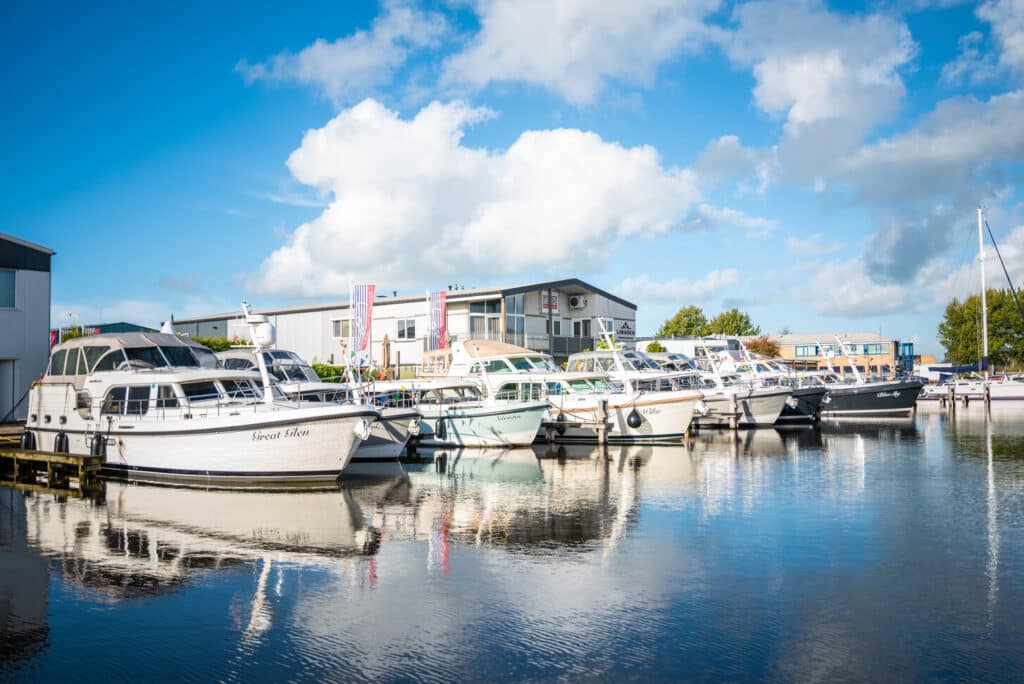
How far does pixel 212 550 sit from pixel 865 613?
31.0ft

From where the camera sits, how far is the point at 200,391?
20.2 meters

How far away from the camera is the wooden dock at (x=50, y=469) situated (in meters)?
18.9

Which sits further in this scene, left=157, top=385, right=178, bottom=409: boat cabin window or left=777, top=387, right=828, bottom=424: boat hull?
left=777, top=387, right=828, bottom=424: boat hull

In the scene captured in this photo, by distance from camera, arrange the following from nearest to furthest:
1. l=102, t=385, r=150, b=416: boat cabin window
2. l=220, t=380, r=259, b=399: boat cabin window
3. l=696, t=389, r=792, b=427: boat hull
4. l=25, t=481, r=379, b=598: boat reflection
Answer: l=25, t=481, r=379, b=598: boat reflection, l=102, t=385, r=150, b=416: boat cabin window, l=220, t=380, r=259, b=399: boat cabin window, l=696, t=389, r=792, b=427: boat hull

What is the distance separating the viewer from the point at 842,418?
42719 millimetres

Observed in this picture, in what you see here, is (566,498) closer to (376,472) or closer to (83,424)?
(376,472)

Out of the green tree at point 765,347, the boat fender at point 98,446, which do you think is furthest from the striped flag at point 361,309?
the green tree at point 765,347

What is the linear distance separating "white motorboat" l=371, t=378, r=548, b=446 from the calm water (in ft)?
28.4

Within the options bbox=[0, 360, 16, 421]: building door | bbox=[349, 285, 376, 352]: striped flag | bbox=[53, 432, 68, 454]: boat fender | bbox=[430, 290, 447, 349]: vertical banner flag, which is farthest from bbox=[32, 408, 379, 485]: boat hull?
bbox=[430, 290, 447, 349]: vertical banner flag

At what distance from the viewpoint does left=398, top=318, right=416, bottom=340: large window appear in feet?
160

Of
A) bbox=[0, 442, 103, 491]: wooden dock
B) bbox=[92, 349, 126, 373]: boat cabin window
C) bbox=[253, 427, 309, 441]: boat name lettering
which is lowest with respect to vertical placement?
bbox=[0, 442, 103, 491]: wooden dock

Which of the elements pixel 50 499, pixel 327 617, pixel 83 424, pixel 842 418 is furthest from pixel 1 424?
pixel 842 418

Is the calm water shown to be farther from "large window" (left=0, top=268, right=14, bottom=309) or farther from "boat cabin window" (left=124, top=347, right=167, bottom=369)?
"large window" (left=0, top=268, right=14, bottom=309)

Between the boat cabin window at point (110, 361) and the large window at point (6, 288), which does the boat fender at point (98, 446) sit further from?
the large window at point (6, 288)
